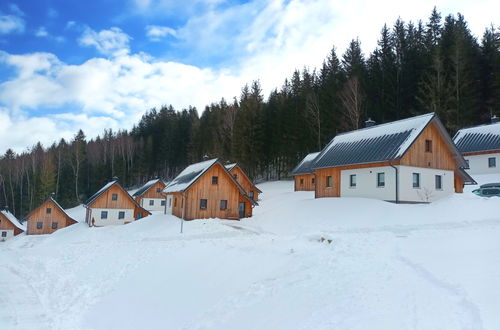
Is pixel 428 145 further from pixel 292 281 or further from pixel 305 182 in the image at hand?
pixel 292 281

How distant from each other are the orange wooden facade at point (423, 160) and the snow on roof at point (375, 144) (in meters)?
0.53

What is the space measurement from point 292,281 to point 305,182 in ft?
121

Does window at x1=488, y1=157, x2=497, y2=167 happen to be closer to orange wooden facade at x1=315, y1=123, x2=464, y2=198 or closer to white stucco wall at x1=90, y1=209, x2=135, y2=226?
orange wooden facade at x1=315, y1=123, x2=464, y2=198

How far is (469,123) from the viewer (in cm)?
4719

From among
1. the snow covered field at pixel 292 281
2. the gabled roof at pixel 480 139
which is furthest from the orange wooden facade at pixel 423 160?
A: the gabled roof at pixel 480 139

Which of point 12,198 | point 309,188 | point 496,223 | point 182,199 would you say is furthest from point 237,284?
point 12,198

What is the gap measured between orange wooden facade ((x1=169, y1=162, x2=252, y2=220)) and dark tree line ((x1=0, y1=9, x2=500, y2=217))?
81.7 ft

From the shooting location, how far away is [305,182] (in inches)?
1911

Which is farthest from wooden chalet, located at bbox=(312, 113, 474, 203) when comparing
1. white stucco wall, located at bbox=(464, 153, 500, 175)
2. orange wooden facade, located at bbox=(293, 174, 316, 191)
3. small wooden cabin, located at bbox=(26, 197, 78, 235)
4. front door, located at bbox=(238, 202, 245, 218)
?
small wooden cabin, located at bbox=(26, 197, 78, 235)

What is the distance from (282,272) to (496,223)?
13.4 m

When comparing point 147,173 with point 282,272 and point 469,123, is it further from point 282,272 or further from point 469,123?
point 282,272

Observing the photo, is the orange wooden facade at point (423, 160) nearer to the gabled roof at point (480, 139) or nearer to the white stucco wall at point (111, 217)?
the gabled roof at point (480, 139)

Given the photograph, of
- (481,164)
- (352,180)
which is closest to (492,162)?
(481,164)

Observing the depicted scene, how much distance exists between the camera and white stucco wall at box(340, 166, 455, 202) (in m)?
27.1
